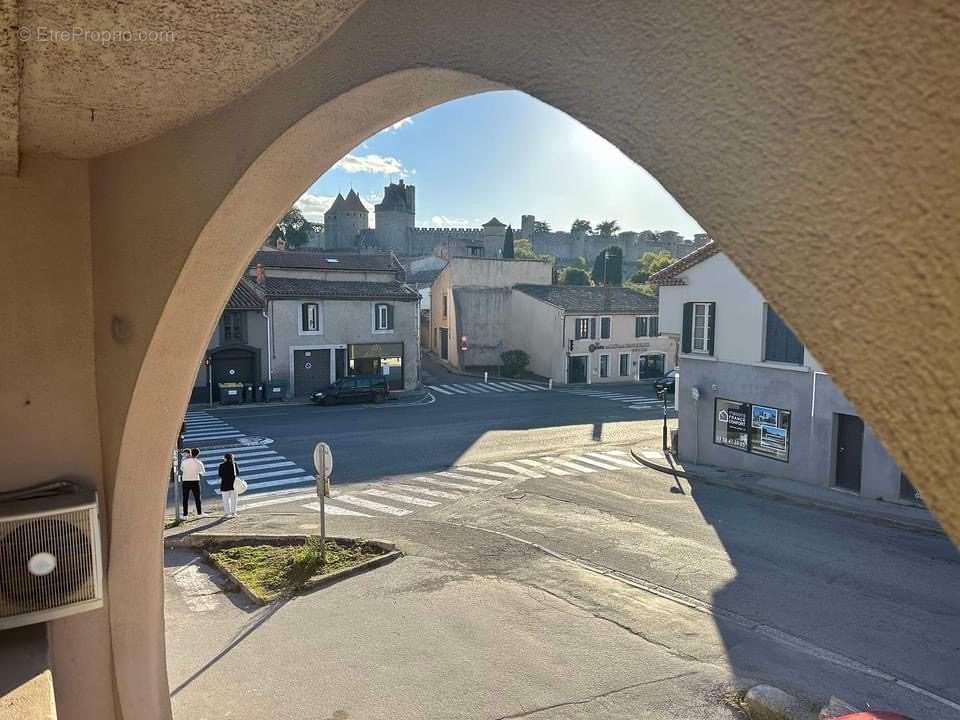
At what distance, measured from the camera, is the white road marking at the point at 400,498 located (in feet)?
43.6

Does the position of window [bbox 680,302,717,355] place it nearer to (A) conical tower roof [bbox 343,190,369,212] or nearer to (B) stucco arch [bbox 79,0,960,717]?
(B) stucco arch [bbox 79,0,960,717]

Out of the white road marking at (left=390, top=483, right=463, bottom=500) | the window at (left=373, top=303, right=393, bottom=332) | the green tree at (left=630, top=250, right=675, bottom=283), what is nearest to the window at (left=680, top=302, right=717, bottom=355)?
the white road marking at (left=390, top=483, right=463, bottom=500)

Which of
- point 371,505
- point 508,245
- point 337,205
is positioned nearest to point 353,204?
point 337,205

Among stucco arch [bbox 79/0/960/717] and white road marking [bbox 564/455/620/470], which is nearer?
stucco arch [bbox 79/0/960/717]

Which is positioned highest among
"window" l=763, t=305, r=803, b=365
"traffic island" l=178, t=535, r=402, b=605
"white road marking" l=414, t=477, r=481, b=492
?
A: "window" l=763, t=305, r=803, b=365

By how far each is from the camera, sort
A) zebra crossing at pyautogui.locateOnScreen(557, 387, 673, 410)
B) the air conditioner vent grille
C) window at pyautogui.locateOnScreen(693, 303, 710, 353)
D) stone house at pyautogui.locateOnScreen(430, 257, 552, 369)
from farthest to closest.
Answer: stone house at pyautogui.locateOnScreen(430, 257, 552, 369) → zebra crossing at pyautogui.locateOnScreen(557, 387, 673, 410) → window at pyautogui.locateOnScreen(693, 303, 710, 353) → the air conditioner vent grille

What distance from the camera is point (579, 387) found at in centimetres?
3241

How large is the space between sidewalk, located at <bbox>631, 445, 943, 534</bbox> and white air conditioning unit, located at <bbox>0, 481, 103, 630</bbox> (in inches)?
485

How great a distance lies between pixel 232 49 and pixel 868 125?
6.15 ft

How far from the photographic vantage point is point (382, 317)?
2967cm

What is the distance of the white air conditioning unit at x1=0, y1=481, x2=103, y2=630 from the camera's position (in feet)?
10.9

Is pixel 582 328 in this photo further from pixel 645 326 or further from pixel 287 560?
pixel 287 560

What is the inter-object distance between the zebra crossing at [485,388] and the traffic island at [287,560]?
63.6 feet

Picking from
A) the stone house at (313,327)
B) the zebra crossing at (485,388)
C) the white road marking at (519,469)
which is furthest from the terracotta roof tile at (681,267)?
the stone house at (313,327)
